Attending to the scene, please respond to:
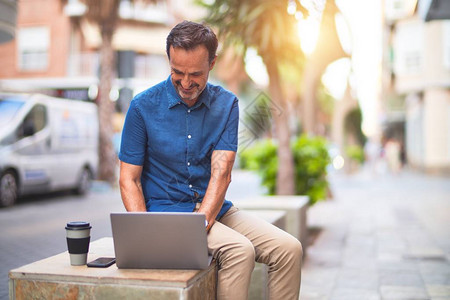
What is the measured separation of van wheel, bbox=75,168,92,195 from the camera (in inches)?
581

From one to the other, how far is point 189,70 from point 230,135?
17.0 inches

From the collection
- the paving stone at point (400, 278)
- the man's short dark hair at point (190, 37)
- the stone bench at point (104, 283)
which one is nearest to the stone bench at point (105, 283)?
the stone bench at point (104, 283)

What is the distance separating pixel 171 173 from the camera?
9.59 ft

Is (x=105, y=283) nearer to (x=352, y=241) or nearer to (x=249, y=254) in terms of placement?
(x=249, y=254)

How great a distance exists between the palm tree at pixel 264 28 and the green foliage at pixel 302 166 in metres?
1.37

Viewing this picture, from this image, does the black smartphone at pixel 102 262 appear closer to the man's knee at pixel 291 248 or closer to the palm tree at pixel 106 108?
the man's knee at pixel 291 248

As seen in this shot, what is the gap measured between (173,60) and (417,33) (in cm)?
2970

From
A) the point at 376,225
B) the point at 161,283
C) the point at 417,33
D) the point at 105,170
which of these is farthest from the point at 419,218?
the point at 417,33

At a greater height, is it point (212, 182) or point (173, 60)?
point (173, 60)

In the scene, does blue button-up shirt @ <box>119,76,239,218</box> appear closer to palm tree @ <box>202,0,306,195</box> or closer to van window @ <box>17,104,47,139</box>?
palm tree @ <box>202,0,306,195</box>

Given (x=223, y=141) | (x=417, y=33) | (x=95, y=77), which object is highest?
(x=417, y=33)

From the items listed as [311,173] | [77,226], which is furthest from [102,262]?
[311,173]

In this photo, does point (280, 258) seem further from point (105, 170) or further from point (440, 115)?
point (440, 115)

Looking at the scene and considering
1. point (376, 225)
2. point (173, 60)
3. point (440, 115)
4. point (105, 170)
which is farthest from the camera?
point (440, 115)
